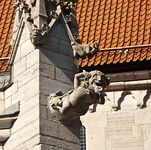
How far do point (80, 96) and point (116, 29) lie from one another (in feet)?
28.0

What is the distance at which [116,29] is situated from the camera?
1944 cm

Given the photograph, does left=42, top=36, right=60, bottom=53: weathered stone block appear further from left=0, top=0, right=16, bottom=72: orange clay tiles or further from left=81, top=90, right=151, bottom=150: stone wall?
left=81, top=90, right=151, bottom=150: stone wall

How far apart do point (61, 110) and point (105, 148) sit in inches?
300

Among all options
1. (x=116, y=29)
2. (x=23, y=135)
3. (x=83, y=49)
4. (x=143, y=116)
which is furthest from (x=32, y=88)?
(x=116, y=29)

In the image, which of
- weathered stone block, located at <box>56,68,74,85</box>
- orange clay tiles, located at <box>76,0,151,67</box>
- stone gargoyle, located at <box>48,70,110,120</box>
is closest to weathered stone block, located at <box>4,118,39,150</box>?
stone gargoyle, located at <box>48,70,110,120</box>

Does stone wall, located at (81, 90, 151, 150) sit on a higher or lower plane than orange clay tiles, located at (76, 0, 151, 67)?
lower

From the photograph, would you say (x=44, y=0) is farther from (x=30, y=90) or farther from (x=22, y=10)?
(x=30, y=90)

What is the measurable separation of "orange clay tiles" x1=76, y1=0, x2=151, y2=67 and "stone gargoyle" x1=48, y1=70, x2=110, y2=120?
22.6 feet

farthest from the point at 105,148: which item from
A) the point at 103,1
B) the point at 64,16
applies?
the point at 64,16

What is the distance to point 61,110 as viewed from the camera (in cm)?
1112

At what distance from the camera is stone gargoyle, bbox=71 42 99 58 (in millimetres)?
11470

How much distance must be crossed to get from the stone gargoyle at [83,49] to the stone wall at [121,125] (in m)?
7.06

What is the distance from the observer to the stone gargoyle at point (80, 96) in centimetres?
1079

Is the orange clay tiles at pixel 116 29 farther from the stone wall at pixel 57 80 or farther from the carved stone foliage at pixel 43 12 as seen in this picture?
the stone wall at pixel 57 80
